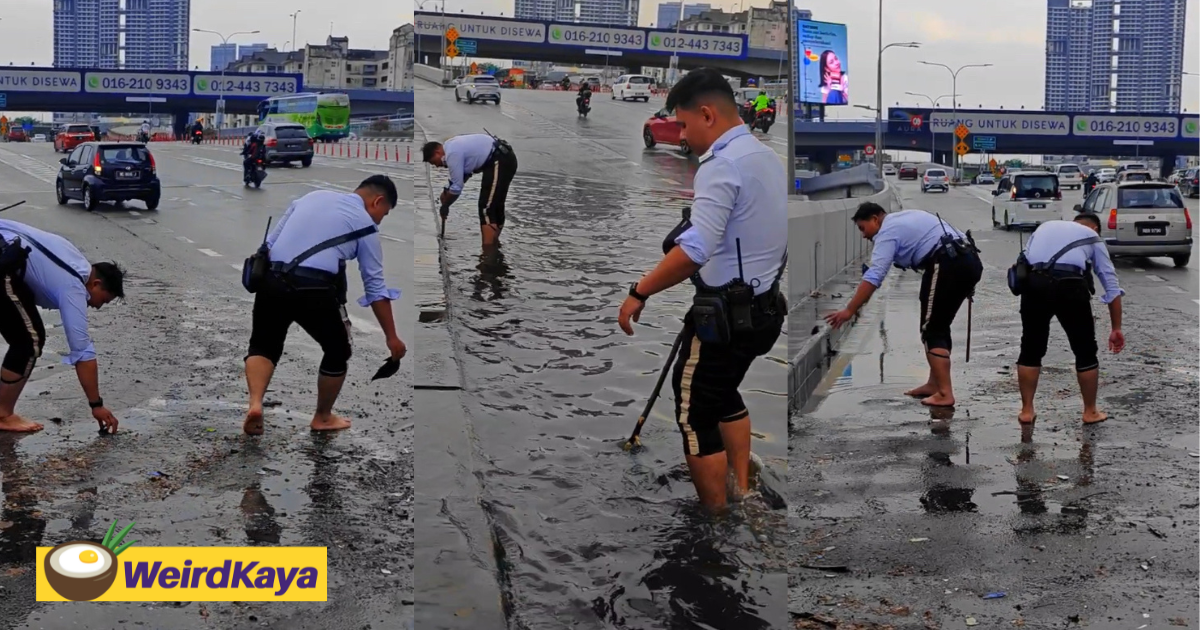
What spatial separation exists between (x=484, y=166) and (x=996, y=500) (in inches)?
122

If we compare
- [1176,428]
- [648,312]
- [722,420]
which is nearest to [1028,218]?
[1176,428]

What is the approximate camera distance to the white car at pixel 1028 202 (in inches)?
1313

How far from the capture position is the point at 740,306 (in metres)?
4.68

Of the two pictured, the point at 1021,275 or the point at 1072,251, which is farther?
the point at 1021,275

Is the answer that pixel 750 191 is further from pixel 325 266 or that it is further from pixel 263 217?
pixel 263 217

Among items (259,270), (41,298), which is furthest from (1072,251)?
(41,298)

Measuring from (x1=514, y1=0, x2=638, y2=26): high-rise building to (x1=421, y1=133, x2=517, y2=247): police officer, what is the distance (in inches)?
37.6

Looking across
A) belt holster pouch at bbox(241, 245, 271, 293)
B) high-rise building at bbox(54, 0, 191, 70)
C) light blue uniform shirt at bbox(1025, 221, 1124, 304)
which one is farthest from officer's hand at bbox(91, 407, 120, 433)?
high-rise building at bbox(54, 0, 191, 70)

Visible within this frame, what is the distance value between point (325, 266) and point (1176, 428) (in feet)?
18.2

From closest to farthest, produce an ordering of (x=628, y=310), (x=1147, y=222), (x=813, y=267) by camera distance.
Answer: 1. (x=628, y=310)
2. (x=813, y=267)
3. (x=1147, y=222)

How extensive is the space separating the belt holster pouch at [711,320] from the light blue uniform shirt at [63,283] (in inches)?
132

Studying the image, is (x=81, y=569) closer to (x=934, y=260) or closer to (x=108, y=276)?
(x=108, y=276)

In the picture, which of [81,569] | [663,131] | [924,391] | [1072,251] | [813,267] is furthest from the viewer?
[813,267]

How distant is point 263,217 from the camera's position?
74.1 ft
